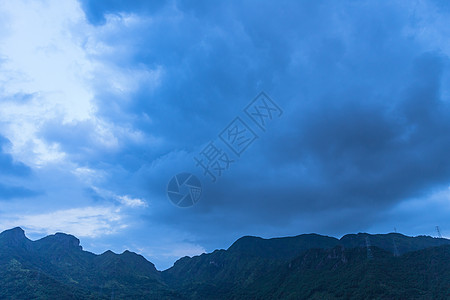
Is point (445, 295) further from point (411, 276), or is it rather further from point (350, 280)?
point (350, 280)

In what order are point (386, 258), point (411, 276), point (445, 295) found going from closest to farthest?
1. point (445, 295)
2. point (411, 276)
3. point (386, 258)

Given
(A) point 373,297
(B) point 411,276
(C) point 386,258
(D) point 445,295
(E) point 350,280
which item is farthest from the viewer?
(C) point 386,258

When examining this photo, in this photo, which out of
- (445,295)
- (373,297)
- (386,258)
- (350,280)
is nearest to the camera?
(445,295)

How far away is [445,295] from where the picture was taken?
13450 centimetres

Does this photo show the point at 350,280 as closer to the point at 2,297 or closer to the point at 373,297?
the point at 373,297

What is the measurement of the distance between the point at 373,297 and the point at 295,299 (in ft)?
199

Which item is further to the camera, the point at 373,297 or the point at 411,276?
the point at 411,276

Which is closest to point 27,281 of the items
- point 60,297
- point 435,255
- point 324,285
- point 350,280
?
point 60,297

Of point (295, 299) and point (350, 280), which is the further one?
point (295, 299)

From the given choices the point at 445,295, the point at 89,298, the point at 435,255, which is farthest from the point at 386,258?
the point at 89,298

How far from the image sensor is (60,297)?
186 m

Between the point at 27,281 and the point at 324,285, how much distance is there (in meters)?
202

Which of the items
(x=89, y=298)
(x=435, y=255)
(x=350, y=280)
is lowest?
(x=89, y=298)

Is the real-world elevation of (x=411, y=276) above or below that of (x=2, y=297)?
above
